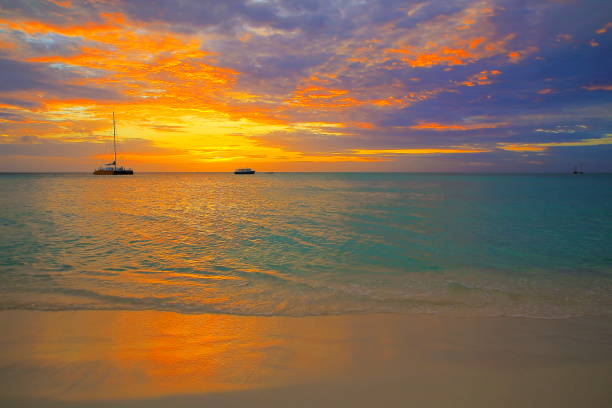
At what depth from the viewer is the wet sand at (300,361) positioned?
3648 mm

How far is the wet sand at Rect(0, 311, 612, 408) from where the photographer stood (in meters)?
3.65

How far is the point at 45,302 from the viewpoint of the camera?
669cm

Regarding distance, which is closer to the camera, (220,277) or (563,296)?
(563,296)

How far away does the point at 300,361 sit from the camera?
4391 millimetres

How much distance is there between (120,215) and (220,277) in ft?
56.5

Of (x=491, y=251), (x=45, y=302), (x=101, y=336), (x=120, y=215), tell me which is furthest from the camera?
(x=120, y=215)

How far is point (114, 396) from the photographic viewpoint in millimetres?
3631

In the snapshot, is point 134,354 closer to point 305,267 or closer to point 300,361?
point 300,361

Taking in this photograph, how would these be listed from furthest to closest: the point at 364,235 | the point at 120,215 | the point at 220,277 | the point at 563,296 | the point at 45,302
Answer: the point at 120,215
the point at 364,235
the point at 220,277
the point at 563,296
the point at 45,302

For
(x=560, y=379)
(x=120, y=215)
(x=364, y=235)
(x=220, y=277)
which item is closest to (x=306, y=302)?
(x=220, y=277)

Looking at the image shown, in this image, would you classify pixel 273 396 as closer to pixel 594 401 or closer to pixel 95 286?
pixel 594 401

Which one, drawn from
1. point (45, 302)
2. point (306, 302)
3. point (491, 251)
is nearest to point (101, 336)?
point (45, 302)

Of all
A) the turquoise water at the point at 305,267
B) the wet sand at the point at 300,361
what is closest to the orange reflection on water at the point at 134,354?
the wet sand at the point at 300,361

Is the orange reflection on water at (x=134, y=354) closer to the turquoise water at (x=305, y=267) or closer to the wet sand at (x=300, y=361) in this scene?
the wet sand at (x=300, y=361)
